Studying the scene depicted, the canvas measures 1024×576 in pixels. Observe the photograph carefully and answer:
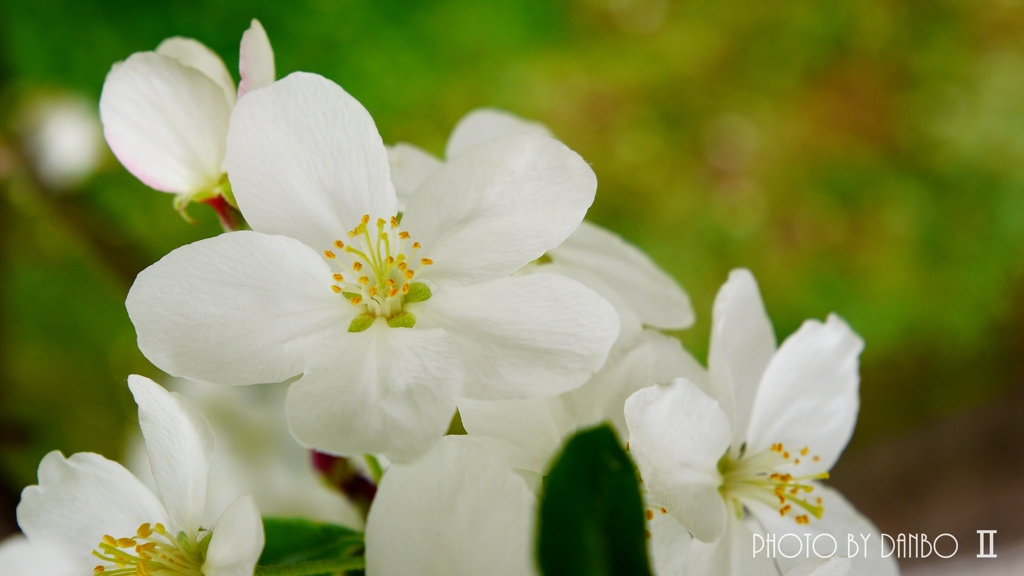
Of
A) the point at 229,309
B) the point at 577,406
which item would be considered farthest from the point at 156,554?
the point at 577,406

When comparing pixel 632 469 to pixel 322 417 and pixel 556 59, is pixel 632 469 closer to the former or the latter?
pixel 322 417

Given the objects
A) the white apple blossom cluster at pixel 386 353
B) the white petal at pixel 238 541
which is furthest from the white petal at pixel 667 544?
the white petal at pixel 238 541

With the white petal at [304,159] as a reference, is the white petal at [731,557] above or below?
below

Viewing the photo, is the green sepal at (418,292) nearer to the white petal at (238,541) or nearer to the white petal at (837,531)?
the white petal at (238,541)

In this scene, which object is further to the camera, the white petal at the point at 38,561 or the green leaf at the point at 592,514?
the white petal at the point at 38,561

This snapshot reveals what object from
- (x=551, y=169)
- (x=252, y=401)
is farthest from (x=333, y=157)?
(x=252, y=401)

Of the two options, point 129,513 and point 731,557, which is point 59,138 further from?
point 731,557

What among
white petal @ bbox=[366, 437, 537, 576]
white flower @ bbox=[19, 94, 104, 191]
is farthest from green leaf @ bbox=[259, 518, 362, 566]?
white flower @ bbox=[19, 94, 104, 191]
